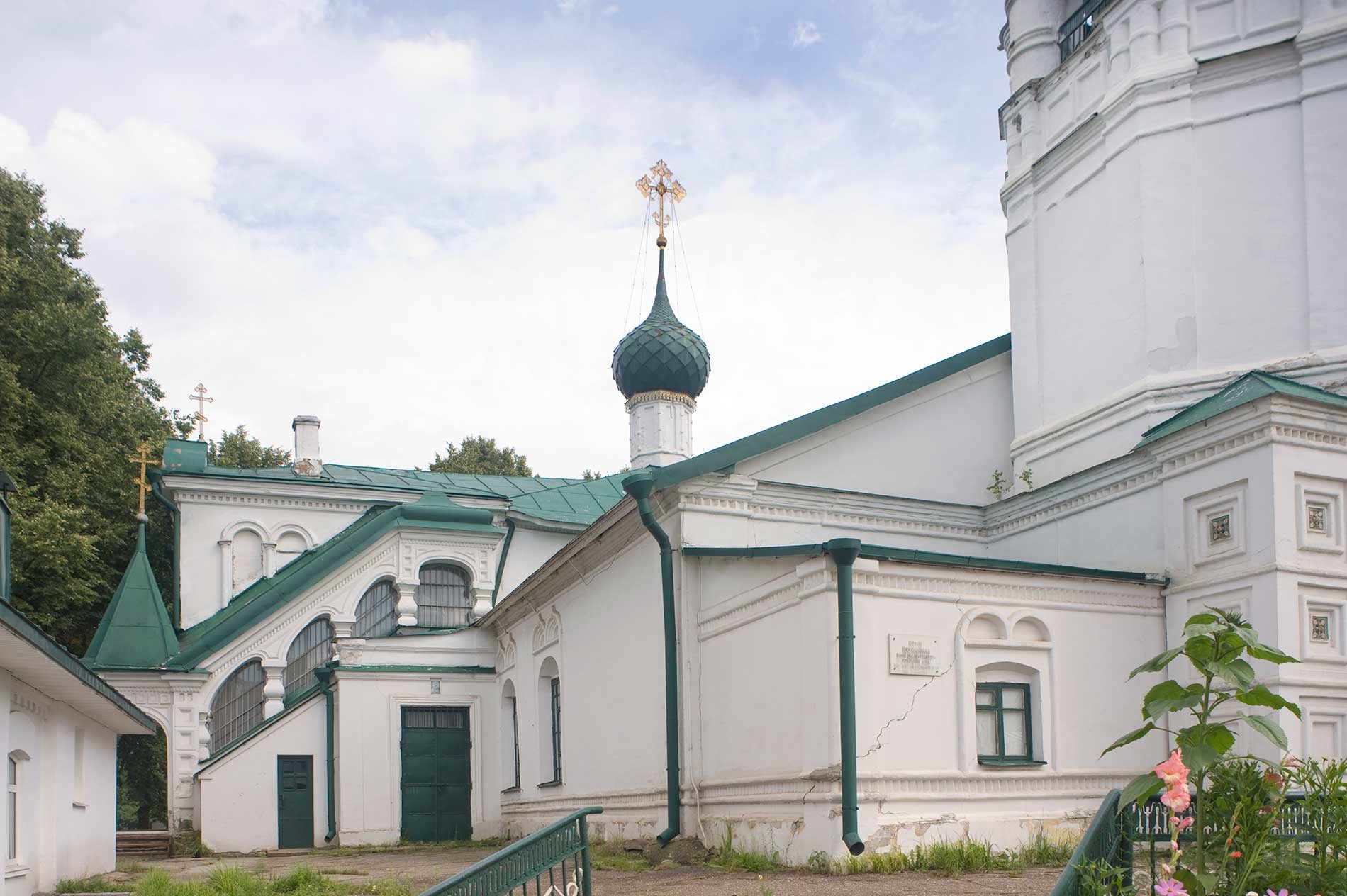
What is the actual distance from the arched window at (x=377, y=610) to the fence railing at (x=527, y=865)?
1398cm

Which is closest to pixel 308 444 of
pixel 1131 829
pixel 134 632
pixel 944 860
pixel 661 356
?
pixel 134 632

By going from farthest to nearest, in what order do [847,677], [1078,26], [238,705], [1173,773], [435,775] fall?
[238,705] → [435,775] → [1078,26] → [847,677] → [1173,773]

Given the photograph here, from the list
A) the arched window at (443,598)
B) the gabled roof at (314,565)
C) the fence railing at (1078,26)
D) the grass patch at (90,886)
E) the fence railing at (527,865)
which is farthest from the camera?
the arched window at (443,598)

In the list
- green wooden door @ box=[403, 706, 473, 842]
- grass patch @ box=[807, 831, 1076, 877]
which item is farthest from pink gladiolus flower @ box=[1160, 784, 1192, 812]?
green wooden door @ box=[403, 706, 473, 842]

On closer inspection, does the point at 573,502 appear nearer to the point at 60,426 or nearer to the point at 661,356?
the point at 661,356

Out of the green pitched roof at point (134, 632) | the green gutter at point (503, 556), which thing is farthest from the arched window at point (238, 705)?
the green gutter at point (503, 556)

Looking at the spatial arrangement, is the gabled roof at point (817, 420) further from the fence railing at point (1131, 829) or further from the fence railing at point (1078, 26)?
the fence railing at point (1131, 829)

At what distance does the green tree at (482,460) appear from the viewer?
123 ft

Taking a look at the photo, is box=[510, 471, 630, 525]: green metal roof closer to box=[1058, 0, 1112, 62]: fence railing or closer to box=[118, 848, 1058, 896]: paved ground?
box=[118, 848, 1058, 896]: paved ground

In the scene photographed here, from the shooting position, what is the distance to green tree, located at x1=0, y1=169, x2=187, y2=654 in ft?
71.6

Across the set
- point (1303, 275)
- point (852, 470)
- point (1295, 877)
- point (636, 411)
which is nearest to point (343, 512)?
point (636, 411)

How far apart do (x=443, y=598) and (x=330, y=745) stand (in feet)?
11.0

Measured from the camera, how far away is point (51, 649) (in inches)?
368

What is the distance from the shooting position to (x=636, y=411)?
21750mm
